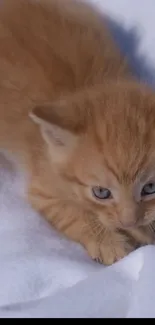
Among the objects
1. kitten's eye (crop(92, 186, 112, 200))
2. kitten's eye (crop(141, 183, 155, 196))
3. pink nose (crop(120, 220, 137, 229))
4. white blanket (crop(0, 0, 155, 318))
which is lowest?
white blanket (crop(0, 0, 155, 318))

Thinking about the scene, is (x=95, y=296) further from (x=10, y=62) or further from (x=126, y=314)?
(x=10, y=62)

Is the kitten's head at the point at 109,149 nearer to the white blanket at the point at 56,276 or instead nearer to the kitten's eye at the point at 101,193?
the kitten's eye at the point at 101,193

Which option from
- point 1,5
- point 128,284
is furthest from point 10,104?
point 128,284

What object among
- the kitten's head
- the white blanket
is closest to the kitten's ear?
the kitten's head

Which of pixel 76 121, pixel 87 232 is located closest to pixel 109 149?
pixel 76 121

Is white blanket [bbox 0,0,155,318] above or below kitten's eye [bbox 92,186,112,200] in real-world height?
below

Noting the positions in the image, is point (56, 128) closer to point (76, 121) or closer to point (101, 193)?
point (76, 121)

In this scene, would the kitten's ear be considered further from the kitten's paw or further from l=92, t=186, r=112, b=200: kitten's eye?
the kitten's paw
